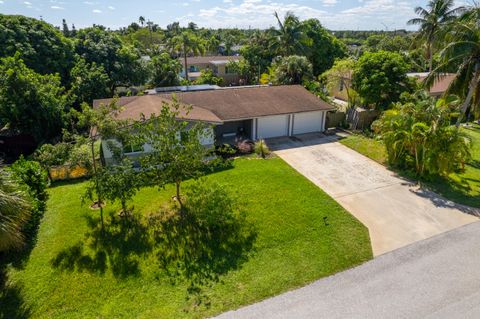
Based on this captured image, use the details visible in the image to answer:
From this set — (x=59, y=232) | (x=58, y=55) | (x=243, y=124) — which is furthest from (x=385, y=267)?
(x=58, y=55)

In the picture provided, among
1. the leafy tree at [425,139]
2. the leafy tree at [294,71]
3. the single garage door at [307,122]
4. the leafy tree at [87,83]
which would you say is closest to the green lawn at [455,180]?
the leafy tree at [425,139]

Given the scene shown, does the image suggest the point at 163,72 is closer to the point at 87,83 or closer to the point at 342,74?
the point at 87,83

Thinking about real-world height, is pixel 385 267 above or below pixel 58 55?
below

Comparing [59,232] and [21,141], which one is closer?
[59,232]

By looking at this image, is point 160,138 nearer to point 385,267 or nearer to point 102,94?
point 385,267

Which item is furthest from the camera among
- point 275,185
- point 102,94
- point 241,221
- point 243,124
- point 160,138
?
point 102,94

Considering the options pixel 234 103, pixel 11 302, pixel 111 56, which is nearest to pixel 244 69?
pixel 111 56

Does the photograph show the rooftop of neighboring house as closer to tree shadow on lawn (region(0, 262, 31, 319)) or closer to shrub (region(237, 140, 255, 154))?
shrub (region(237, 140, 255, 154))

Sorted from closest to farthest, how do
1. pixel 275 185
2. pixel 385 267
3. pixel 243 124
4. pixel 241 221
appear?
pixel 385 267 < pixel 241 221 < pixel 275 185 < pixel 243 124
